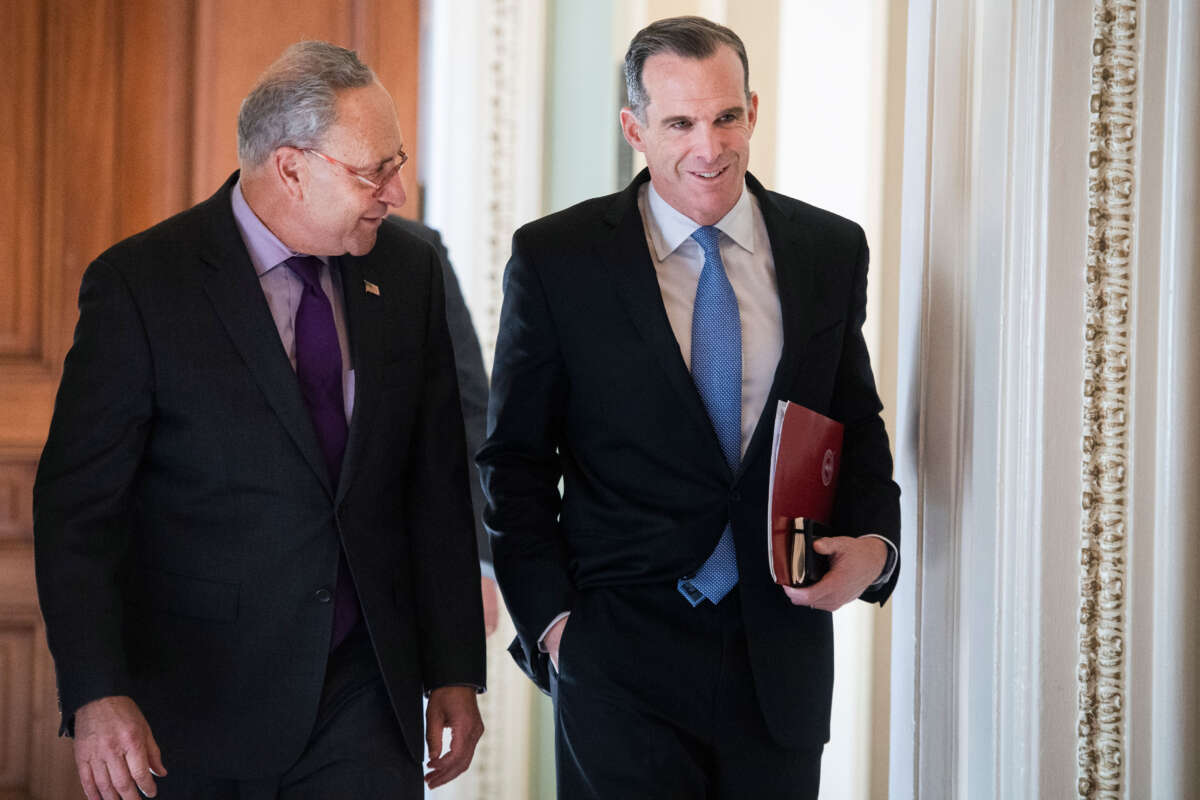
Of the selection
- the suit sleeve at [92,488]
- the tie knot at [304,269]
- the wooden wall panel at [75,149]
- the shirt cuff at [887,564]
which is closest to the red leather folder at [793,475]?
the shirt cuff at [887,564]

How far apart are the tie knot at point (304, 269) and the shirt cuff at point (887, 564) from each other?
3.40 feet

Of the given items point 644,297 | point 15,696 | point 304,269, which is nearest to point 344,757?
point 304,269

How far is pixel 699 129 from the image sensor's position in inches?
85.6

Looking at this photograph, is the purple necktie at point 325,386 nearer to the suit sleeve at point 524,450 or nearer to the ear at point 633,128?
the suit sleeve at point 524,450

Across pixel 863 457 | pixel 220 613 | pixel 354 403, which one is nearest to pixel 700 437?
pixel 863 457

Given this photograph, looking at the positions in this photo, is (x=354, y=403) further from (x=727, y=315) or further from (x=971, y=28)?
(x=971, y=28)

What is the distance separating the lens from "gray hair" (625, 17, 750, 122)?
7.22 ft

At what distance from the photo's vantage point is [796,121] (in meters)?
3.31

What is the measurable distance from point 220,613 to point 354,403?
38 centimetres

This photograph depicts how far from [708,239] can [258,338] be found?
0.77 m

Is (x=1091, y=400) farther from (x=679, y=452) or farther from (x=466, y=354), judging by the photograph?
(x=466, y=354)

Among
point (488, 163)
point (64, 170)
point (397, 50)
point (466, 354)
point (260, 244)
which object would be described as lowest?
point (466, 354)

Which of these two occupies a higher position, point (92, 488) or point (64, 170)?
point (64, 170)

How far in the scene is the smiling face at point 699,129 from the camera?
7.14 feet
